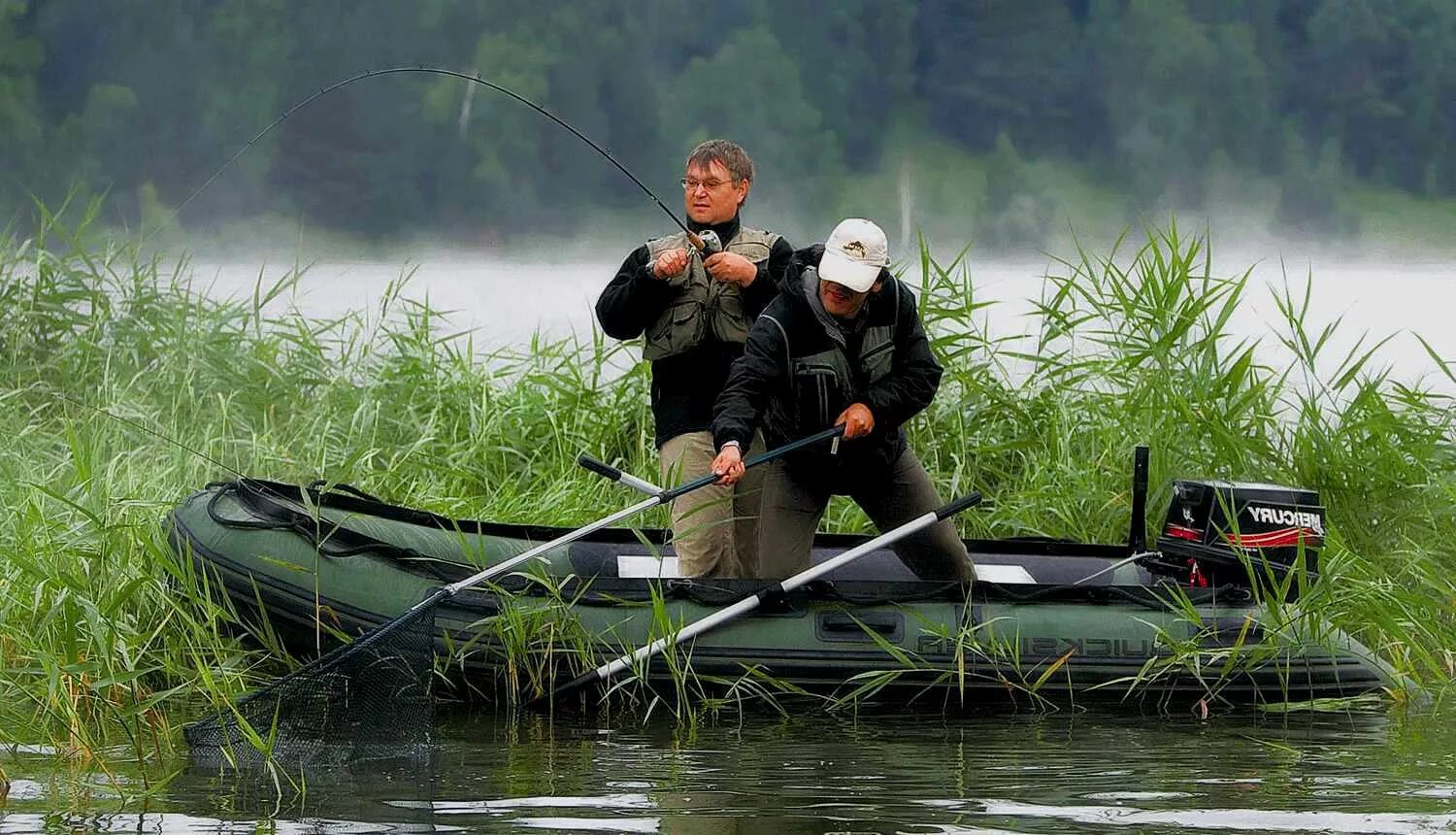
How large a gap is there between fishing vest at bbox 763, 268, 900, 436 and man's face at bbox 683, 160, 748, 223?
34 cm

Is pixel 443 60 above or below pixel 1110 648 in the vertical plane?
above

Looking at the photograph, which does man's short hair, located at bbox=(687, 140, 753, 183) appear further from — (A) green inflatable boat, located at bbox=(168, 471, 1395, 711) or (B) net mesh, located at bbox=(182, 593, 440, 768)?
(B) net mesh, located at bbox=(182, 593, 440, 768)

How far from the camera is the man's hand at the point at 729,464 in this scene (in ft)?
14.3

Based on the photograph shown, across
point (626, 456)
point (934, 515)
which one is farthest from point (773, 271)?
point (626, 456)

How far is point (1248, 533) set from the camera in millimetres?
4859

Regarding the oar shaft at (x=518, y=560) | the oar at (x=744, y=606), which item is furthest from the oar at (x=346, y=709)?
the oar at (x=744, y=606)

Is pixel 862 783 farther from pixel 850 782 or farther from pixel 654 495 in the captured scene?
pixel 654 495

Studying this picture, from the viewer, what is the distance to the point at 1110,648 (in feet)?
15.3

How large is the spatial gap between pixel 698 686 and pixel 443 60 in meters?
3.73

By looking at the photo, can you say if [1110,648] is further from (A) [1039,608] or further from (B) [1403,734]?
(B) [1403,734]

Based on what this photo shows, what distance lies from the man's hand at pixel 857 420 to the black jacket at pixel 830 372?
0.10ft

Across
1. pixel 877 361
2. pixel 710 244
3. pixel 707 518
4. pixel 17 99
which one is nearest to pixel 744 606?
pixel 707 518

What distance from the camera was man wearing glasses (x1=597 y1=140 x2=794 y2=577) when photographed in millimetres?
4773

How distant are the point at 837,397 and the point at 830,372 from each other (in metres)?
0.07
